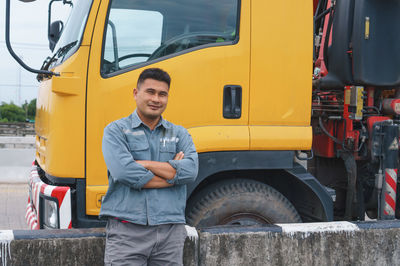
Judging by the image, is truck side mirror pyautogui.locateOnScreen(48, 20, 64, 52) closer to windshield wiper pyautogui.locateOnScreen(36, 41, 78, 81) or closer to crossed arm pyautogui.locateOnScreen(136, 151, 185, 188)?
windshield wiper pyautogui.locateOnScreen(36, 41, 78, 81)

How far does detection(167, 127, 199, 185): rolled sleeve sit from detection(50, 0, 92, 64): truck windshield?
124cm

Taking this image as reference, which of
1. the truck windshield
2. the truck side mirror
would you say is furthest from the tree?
the truck windshield

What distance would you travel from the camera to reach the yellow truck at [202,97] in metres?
3.10

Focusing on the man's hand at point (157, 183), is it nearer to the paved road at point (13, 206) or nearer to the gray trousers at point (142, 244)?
the gray trousers at point (142, 244)

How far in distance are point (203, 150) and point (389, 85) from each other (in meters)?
1.73

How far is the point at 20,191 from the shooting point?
849 centimetres

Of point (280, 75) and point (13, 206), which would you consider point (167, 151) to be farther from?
point (13, 206)

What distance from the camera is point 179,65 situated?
323 centimetres

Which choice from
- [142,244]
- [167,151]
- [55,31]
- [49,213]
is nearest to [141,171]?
[167,151]

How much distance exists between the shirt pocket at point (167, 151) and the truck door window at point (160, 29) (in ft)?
3.22

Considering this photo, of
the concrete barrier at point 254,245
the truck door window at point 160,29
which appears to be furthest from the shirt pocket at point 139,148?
the truck door window at point 160,29

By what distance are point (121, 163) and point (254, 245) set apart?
46.5 inches

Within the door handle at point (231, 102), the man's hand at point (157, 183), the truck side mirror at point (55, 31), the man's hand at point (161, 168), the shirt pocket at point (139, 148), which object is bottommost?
the man's hand at point (157, 183)

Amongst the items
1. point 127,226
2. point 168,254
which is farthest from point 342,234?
point 127,226
